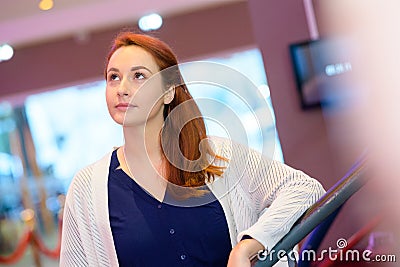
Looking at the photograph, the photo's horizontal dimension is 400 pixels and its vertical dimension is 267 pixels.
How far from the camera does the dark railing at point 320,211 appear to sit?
1.57 meters

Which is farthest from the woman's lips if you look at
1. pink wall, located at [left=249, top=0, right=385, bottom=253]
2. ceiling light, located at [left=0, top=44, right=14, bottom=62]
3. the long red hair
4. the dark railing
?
ceiling light, located at [left=0, top=44, right=14, bottom=62]

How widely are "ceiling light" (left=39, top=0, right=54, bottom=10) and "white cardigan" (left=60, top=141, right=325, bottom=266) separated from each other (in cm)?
338

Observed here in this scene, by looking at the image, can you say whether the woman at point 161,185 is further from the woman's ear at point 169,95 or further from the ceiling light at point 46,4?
the ceiling light at point 46,4

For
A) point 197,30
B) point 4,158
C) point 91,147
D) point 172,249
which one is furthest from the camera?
point 4,158

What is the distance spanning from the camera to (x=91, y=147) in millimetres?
7012

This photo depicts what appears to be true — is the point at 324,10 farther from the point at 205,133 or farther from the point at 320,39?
the point at 205,133

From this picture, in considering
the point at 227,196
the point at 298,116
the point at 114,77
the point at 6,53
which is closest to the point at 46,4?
the point at 6,53

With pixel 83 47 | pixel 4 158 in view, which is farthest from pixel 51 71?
pixel 4 158

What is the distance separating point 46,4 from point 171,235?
141 inches

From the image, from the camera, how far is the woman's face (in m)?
1.75

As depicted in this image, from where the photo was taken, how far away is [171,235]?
1.73 metres

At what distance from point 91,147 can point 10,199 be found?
1.23 metres

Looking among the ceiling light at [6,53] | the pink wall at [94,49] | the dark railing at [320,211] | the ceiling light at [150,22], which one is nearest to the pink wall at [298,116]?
the pink wall at [94,49]

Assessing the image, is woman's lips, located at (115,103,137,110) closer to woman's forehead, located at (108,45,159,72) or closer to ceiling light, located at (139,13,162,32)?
woman's forehead, located at (108,45,159,72)
